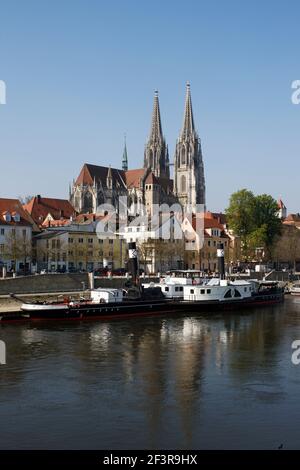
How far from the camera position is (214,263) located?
368 ft

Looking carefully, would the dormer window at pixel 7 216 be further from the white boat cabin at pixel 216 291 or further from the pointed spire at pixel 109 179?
the pointed spire at pixel 109 179

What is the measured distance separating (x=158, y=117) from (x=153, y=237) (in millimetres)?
92898


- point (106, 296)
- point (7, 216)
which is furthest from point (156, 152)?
point (106, 296)

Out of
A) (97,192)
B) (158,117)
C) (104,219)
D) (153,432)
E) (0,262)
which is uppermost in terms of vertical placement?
(158,117)

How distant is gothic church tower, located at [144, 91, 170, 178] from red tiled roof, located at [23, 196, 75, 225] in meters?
74.2

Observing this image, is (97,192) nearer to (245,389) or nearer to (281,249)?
(281,249)

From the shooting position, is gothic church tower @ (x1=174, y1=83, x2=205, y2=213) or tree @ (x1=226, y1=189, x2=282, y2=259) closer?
tree @ (x1=226, y1=189, x2=282, y2=259)

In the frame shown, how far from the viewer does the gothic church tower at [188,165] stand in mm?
177000

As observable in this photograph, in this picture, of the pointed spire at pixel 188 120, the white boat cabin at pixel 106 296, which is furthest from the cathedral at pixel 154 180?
the white boat cabin at pixel 106 296

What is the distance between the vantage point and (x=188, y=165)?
593ft

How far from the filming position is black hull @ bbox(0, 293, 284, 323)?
5231cm

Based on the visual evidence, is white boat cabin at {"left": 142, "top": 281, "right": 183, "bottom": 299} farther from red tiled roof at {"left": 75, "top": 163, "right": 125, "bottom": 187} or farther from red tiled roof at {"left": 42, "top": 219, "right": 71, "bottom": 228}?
red tiled roof at {"left": 75, "top": 163, "right": 125, "bottom": 187}

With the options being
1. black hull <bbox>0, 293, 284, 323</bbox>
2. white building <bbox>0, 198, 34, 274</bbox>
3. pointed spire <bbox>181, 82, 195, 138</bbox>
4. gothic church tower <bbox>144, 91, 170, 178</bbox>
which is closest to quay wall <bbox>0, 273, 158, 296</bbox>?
black hull <bbox>0, 293, 284, 323</bbox>

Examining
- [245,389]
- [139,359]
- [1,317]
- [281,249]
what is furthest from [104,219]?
[245,389]
